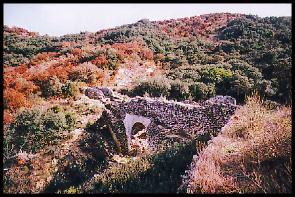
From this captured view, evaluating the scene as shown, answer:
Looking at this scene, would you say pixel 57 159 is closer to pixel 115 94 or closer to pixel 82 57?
pixel 115 94

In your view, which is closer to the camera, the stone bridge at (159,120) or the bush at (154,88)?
the stone bridge at (159,120)

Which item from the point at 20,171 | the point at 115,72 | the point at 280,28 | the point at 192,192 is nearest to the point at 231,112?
the point at 192,192

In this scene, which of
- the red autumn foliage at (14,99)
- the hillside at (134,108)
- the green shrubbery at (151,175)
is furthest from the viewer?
the red autumn foliage at (14,99)

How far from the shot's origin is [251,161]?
7.91m

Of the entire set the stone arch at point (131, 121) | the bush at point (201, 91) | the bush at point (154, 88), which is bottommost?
the bush at point (201, 91)

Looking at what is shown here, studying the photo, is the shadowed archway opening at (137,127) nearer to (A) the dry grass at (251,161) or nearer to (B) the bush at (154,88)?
(B) the bush at (154,88)

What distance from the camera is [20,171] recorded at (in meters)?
12.5

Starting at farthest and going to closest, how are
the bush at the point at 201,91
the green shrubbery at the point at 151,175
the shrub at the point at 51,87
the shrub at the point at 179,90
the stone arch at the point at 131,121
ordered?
the bush at the point at 201,91
the shrub at the point at 179,90
the shrub at the point at 51,87
the stone arch at the point at 131,121
the green shrubbery at the point at 151,175

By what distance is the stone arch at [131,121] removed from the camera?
14890mm

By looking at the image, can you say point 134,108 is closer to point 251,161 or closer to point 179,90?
point 179,90

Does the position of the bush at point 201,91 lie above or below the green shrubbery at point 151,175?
below

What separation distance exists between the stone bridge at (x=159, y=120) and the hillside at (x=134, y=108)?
0.14 ft

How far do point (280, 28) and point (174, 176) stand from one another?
2531cm

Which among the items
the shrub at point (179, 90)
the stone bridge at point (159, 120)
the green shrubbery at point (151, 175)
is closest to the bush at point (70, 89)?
the stone bridge at point (159, 120)
